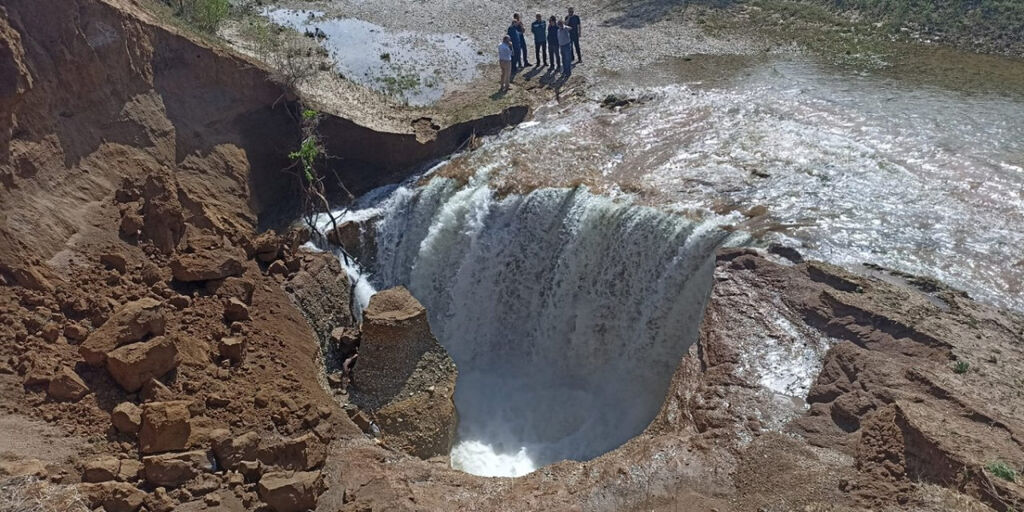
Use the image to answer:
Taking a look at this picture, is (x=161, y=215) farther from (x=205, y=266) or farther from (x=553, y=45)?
(x=553, y=45)

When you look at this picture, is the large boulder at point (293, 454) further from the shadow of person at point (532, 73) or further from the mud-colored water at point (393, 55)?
the shadow of person at point (532, 73)

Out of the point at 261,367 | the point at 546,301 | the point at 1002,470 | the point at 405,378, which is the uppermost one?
the point at 261,367

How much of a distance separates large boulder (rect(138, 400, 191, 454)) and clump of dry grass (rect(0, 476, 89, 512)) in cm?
103

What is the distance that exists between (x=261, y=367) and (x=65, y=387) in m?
2.53

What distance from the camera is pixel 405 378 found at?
474 inches

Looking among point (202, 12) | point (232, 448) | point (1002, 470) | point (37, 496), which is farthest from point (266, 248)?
point (1002, 470)

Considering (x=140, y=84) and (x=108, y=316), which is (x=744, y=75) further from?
(x=108, y=316)

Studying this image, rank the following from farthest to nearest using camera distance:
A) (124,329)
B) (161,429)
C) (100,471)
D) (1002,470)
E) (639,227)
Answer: (639,227), (124,329), (161,429), (100,471), (1002,470)

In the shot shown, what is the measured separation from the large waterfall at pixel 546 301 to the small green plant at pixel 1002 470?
4848mm

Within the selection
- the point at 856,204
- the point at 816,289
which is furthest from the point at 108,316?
the point at 856,204

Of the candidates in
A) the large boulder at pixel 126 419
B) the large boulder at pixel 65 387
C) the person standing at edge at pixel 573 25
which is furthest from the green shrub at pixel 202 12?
the large boulder at pixel 126 419

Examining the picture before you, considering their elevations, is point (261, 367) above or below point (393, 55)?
below

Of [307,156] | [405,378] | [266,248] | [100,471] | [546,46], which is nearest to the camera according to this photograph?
[100,471]

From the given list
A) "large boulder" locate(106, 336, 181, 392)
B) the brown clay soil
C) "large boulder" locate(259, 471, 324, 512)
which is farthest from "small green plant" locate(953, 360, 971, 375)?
"large boulder" locate(106, 336, 181, 392)
